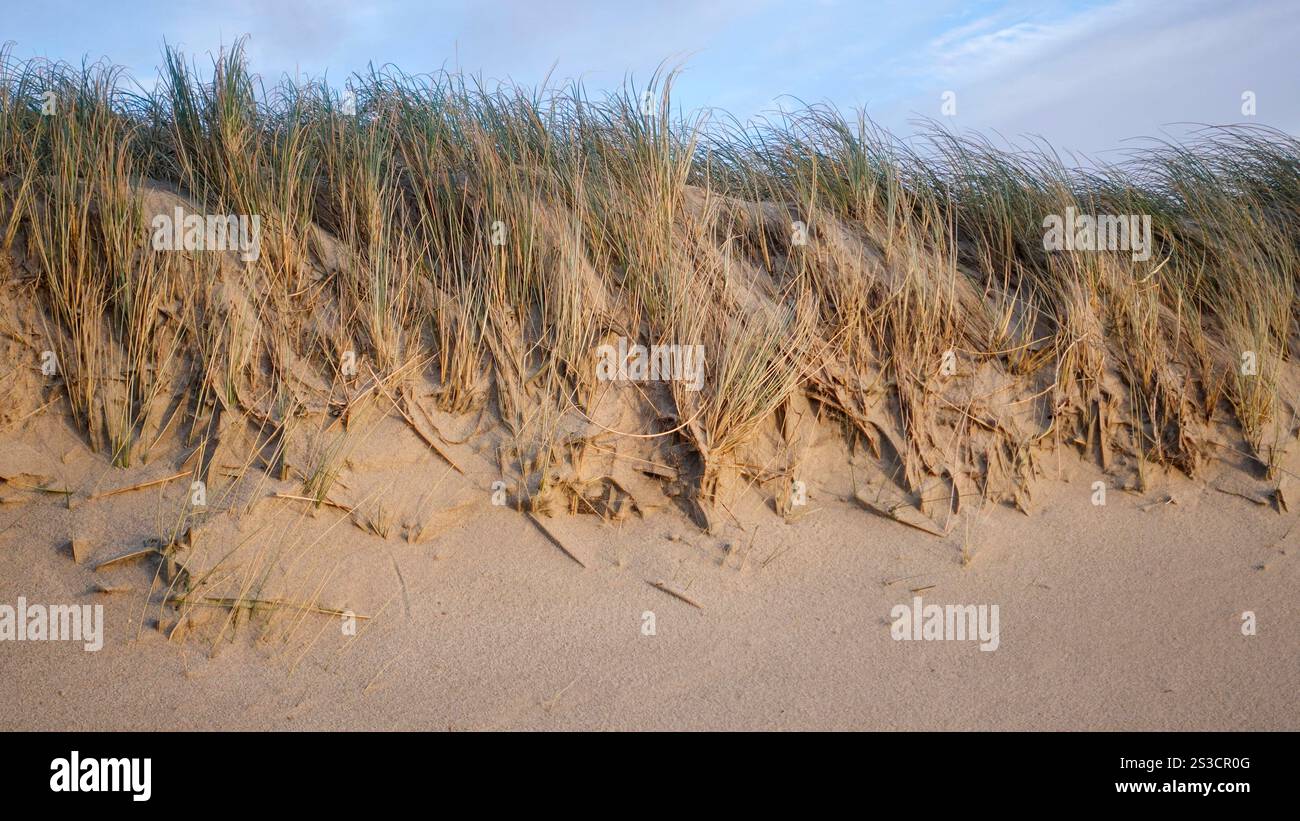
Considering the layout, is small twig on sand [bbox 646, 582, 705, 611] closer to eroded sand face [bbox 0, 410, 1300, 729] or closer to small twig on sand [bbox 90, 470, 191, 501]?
eroded sand face [bbox 0, 410, 1300, 729]

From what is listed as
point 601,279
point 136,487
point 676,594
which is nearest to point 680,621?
point 676,594

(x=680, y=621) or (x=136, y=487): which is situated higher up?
(x=136, y=487)

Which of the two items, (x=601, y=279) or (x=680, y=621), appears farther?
(x=601, y=279)

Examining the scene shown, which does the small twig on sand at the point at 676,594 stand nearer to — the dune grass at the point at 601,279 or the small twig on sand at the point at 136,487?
the dune grass at the point at 601,279

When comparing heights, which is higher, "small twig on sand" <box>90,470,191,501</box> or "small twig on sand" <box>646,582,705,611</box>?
"small twig on sand" <box>90,470,191,501</box>

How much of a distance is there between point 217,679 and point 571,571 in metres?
1.53

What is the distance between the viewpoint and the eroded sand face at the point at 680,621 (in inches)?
149

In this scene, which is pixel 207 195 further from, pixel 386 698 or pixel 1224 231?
pixel 1224 231

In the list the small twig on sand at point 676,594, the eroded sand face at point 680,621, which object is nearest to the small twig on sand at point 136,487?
the eroded sand face at point 680,621

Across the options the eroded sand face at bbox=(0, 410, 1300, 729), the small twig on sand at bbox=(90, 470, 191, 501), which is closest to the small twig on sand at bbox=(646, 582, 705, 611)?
the eroded sand face at bbox=(0, 410, 1300, 729)

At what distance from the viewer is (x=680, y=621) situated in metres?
4.25

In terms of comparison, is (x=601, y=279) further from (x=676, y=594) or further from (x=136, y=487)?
(x=136, y=487)

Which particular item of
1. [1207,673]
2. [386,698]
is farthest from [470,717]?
[1207,673]

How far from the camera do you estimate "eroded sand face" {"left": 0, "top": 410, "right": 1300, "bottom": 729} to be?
3.79 m
